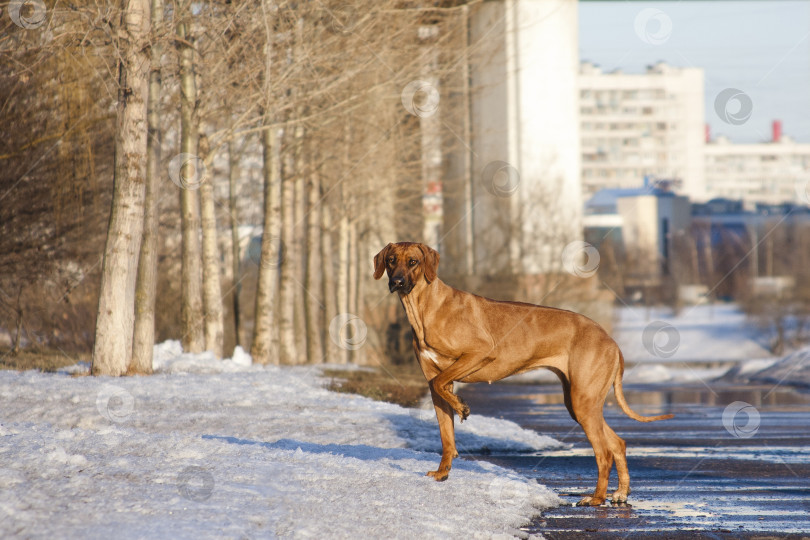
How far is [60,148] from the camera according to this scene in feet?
60.5

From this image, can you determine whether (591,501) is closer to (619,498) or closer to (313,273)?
(619,498)

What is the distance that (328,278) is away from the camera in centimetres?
3262

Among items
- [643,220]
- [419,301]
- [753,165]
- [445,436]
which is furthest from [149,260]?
[753,165]

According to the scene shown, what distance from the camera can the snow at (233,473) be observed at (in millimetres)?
5938

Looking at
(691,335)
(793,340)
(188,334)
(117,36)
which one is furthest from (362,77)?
(691,335)

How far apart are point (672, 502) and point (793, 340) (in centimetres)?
5547

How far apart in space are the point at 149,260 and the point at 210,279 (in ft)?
13.8

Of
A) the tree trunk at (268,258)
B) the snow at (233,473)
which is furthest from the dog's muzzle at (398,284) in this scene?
the tree trunk at (268,258)

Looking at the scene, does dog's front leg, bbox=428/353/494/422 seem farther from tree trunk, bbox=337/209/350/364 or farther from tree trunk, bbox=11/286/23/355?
tree trunk, bbox=337/209/350/364

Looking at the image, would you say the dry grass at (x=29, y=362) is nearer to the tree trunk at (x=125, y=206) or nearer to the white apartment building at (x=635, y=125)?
the tree trunk at (x=125, y=206)

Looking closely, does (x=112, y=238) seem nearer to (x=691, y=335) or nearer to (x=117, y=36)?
(x=117, y=36)

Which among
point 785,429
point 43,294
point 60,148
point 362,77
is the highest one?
point 362,77

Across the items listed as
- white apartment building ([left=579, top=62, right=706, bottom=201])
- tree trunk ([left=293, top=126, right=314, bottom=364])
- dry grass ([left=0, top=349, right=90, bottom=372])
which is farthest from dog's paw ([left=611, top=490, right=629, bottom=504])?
white apartment building ([left=579, top=62, right=706, bottom=201])

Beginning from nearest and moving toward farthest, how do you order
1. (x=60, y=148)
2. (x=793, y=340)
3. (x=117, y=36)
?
(x=117, y=36) → (x=60, y=148) → (x=793, y=340)
